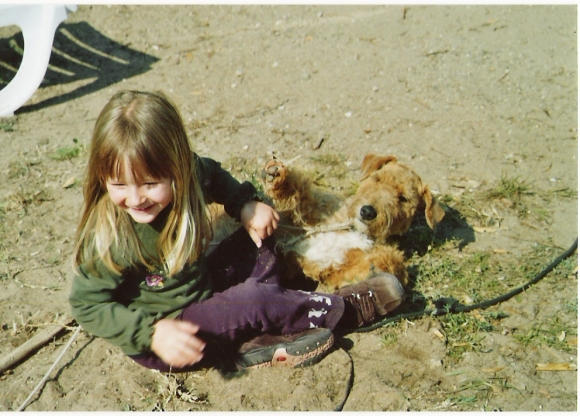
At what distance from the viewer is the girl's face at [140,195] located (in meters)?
2.23

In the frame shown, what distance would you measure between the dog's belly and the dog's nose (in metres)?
0.15

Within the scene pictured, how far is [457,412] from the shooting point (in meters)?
2.48

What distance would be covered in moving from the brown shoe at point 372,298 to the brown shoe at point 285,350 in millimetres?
227

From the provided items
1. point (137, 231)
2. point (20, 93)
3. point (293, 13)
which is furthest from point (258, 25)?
point (137, 231)

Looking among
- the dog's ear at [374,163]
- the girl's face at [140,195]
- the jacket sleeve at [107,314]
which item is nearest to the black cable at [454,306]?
the dog's ear at [374,163]

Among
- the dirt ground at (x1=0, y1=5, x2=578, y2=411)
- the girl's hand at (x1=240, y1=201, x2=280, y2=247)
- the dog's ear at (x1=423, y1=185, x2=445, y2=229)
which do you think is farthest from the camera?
the dog's ear at (x1=423, y1=185, x2=445, y2=229)

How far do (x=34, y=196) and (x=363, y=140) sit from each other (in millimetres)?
2589

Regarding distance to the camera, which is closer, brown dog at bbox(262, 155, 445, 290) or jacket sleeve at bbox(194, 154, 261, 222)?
jacket sleeve at bbox(194, 154, 261, 222)

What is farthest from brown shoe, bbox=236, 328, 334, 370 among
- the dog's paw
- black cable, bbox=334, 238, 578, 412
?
the dog's paw

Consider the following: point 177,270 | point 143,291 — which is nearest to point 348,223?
point 177,270

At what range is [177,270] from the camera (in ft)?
8.14

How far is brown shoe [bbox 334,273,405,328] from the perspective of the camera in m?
2.87

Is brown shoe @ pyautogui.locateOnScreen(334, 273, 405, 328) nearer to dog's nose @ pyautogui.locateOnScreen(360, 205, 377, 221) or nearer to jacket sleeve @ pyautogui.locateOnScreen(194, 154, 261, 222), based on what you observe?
dog's nose @ pyautogui.locateOnScreen(360, 205, 377, 221)

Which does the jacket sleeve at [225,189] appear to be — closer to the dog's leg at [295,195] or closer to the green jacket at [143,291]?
the green jacket at [143,291]
